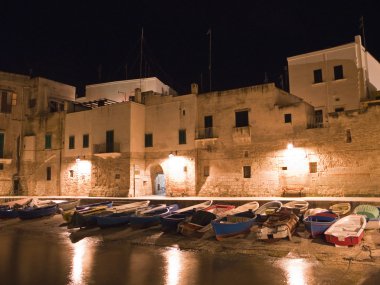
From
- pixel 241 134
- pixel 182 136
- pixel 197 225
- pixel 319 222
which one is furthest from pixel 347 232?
pixel 182 136

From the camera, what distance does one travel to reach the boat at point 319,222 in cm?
1287

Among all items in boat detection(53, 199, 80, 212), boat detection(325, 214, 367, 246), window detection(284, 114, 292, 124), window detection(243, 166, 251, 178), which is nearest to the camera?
boat detection(325, 214, 367, 246)

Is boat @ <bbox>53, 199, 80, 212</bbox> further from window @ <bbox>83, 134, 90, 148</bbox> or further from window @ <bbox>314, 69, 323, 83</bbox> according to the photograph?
window @ <bbox>314, 69, 323, 83</bbox>

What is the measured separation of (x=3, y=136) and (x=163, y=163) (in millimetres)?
16743

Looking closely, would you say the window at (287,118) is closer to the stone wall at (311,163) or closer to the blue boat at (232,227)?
the stone wall at (311,163)

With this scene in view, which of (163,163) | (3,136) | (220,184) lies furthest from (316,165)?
(3,136)

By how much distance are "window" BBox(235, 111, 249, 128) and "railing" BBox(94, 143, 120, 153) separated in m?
10.0

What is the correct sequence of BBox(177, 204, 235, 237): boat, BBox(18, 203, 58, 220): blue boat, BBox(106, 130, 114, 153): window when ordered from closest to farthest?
BBox(177, 204, 235, 237): boat, BBox(18, 203, 58, 220): blue boat, BBox(106, 130, 114, 153): window

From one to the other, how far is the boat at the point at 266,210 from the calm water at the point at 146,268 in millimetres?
4720

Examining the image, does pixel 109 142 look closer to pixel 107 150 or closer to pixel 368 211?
pixel 107 150

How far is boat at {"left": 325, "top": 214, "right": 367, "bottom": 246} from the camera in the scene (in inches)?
450

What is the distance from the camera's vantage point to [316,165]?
20312 mm

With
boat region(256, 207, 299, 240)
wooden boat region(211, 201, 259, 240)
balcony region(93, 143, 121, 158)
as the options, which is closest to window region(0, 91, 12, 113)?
balcony region(93, 143, 121, 158)

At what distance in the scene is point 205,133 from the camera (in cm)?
2395
